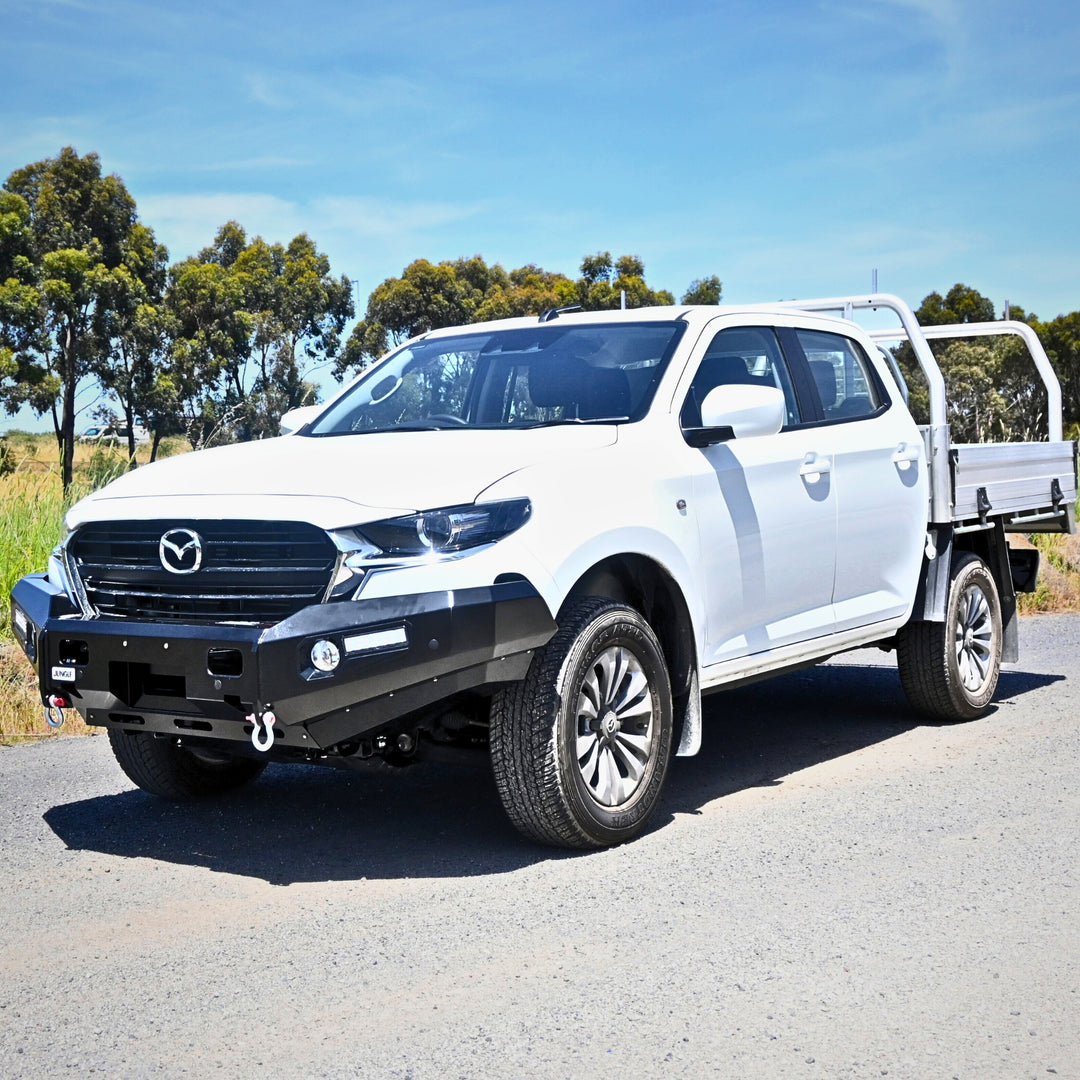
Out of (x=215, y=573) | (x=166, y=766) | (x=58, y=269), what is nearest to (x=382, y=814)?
(x=166, y=766)

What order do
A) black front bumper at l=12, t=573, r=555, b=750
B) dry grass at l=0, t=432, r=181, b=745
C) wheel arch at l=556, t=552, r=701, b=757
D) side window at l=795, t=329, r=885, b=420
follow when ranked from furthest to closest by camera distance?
dry grass at l=0, t=432, r=181, b=745
side window at l=795, t=329, r=885, b=420
wheel arch at l=556, t=552, r=701, b=757
black front bumper at l=12, t=573, r=555, b=750

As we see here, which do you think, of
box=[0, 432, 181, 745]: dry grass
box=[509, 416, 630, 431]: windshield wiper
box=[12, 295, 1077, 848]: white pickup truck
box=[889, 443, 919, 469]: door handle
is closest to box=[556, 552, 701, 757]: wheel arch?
box=[12, 295, 1077, 848]: white pickup truck

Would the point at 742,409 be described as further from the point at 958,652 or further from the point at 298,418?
the point at 958,652

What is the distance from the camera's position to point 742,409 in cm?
569

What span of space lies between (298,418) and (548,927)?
118 inches

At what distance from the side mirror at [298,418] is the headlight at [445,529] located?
6.30ft

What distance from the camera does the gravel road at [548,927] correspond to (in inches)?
138

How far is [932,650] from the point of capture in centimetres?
755

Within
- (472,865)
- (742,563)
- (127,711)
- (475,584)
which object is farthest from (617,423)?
(127,711)

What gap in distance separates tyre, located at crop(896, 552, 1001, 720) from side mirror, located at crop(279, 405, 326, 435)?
3.31 meters

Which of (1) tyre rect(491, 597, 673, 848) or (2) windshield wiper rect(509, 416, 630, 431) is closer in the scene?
(1) tyre rect(491, 597, 673, 848)

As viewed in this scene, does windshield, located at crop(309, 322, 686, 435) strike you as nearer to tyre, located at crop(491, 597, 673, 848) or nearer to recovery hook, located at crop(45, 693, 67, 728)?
tyre, located at crop(491, 597, 673, 848)

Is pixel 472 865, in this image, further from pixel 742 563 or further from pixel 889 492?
pixel 889 492

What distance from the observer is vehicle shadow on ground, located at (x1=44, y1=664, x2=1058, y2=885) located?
522cm
